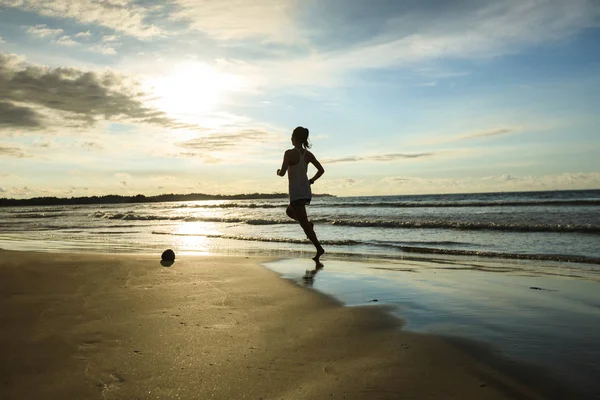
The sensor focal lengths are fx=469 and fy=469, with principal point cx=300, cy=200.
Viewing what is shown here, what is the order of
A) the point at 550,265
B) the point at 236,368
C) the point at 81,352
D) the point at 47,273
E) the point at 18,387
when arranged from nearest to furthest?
1. the point at 18,387
2. the point at 236,368
3. the point at 81,352
4. the point at 47,273
5. the point at 550,265

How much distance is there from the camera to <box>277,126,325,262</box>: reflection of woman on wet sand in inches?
332

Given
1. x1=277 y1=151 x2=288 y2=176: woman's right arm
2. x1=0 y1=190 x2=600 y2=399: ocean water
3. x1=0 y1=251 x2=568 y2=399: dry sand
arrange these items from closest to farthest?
x1=0 y1=251 x2=568 y2=399: dry sand, x1=0 y1=190 x2=600 y2=399: ocean water, x1=277 y1=151 x2=288 y2=176: woman's right arm

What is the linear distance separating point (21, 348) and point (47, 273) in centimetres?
318

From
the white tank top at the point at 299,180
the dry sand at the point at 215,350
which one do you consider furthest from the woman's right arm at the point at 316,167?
the dry sand at the point at 215,350

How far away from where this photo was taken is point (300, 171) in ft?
28.0

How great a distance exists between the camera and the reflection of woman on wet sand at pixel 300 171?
8.45 metres

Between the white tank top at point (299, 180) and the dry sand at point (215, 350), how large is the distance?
3488 mm

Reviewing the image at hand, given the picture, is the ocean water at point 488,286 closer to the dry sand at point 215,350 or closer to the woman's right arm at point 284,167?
the dry sand at point 215,350

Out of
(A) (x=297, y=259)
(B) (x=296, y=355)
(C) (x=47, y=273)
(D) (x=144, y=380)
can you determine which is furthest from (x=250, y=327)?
(A) (x=297, y=259)

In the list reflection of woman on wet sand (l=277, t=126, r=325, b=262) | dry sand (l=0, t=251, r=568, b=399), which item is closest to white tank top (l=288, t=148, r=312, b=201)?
reflection of woman on wet sand (l=277, t=126, r=325, b=262)

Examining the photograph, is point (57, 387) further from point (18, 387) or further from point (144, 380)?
point (144, 380)

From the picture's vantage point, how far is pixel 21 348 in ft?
10.0

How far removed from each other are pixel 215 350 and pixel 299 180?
5653mm

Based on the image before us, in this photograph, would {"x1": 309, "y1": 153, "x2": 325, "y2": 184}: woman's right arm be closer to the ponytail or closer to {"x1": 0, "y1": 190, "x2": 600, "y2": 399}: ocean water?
the ponytail
